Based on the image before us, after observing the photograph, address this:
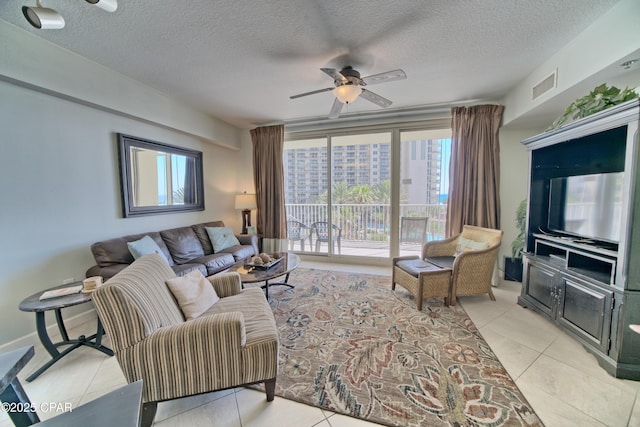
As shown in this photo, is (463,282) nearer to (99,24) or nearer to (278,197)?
(278,197)

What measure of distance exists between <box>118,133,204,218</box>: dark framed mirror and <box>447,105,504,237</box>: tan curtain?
4.11 metres

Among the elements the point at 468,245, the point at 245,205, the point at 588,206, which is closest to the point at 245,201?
the point at 245,205

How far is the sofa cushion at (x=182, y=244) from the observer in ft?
10.3

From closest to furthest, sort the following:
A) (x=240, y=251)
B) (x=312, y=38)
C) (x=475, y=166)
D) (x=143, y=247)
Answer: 1. (x=312, y=38)
2. (x=143, y=247)
3. (x=475, y=166)
4. (x=240, y=251)

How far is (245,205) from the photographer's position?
4496 mm

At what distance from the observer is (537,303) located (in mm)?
2453

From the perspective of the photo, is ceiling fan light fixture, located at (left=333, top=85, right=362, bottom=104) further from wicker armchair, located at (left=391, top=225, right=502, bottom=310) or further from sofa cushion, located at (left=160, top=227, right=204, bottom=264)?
sofa cushion, located at (left=160, top=227, right=204, bottom=264)

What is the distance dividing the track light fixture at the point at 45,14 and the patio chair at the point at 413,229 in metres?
4.10

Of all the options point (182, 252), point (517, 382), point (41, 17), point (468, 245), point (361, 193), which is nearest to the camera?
point (41, 17)

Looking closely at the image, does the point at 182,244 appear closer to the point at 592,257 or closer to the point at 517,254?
the point at 592,257

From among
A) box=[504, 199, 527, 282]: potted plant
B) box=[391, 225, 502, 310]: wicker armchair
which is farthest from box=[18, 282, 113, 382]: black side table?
box=[504, 199, 527, 282]: potted plant

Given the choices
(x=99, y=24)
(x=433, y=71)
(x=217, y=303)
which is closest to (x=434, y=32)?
(x=433, y=71)

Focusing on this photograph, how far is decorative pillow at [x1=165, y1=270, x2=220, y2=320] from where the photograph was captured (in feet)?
5.47

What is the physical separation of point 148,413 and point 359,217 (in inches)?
159
